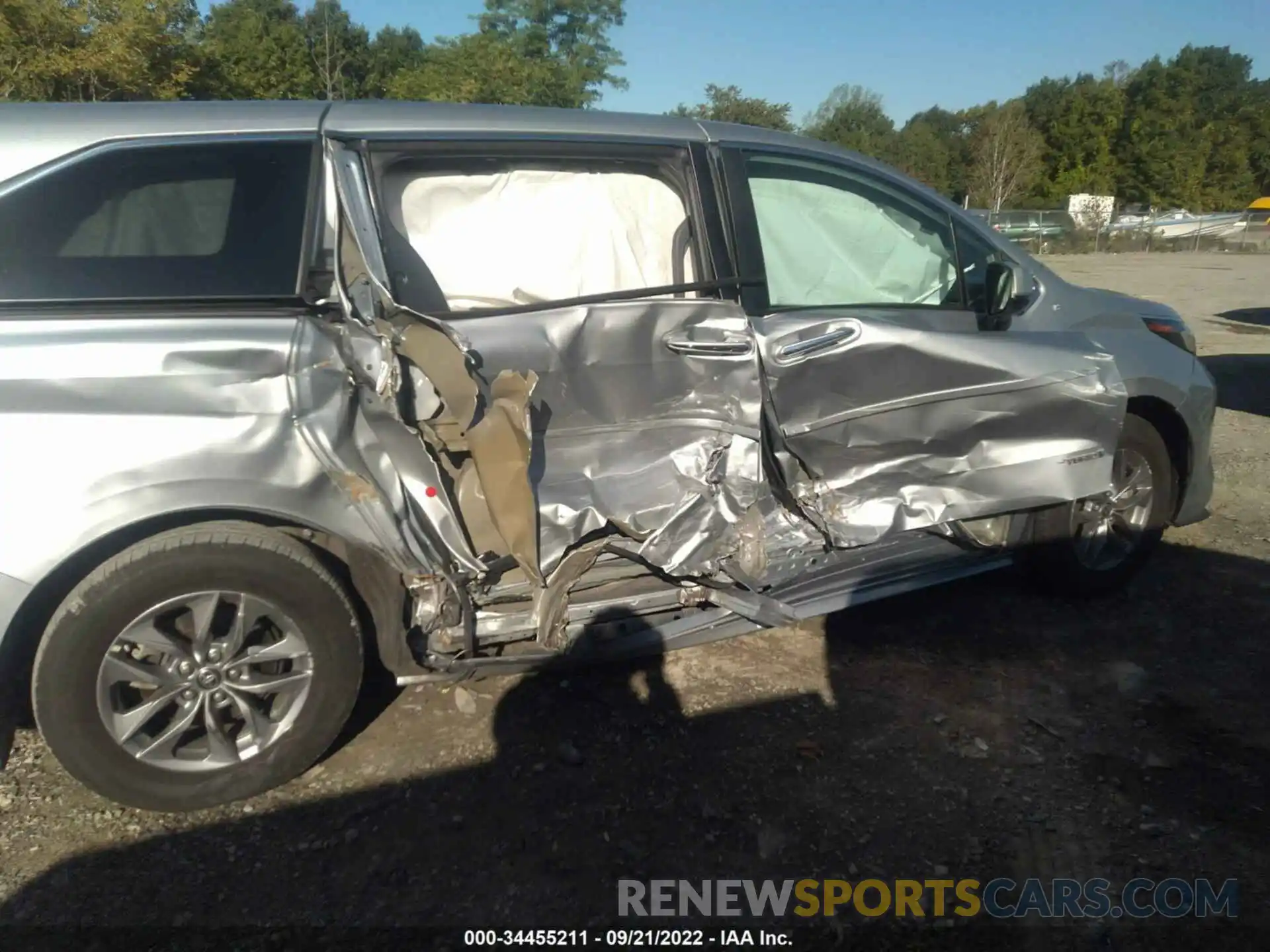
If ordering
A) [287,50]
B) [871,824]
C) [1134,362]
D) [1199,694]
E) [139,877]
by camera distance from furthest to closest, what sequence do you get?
[287,50] < [1134,362] < [1199,694] < [871,824] < [139,877]

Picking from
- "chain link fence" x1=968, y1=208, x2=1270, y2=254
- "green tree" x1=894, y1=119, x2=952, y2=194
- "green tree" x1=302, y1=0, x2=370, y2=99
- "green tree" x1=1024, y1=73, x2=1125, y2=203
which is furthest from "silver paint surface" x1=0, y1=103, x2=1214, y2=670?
"green tree" x1=1024, y1=73, x2=1125, y2=203

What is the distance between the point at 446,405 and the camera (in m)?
2.62

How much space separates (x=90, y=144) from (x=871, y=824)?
3.02m

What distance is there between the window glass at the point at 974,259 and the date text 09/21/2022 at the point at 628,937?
250 cm

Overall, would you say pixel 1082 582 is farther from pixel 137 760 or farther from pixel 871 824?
pixel 137 760

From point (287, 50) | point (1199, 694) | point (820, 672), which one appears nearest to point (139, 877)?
point (820, 672)

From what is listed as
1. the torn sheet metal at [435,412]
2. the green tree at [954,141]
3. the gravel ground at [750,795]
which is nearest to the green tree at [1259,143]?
the green tree at [954,141]

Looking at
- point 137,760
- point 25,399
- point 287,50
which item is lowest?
point 137,760

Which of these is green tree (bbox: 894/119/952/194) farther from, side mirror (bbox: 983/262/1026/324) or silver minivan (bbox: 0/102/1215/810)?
silver minivan (bbox: 0/102/1215/810)

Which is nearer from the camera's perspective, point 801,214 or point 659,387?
point 659,387

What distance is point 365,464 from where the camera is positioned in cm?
262

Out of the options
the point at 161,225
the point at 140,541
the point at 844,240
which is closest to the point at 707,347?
the point at 844,240

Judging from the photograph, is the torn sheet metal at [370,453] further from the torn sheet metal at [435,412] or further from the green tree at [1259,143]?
the green tree at [1259,143]

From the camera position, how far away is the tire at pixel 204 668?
2.49 m
